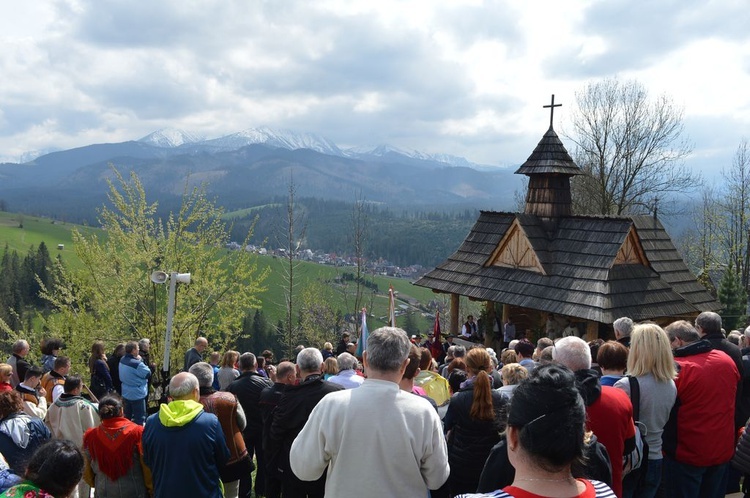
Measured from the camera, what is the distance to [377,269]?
160125 mm

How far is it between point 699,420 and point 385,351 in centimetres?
327

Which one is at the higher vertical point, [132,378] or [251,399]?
[251,399]

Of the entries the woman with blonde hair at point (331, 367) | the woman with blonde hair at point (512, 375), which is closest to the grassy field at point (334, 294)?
the woman with blonde hair at point (331, 367)

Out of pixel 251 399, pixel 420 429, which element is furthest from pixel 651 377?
pixel 251 399

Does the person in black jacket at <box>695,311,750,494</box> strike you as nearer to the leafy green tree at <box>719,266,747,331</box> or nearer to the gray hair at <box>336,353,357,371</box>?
the gray hair at <box>336,353,357,371</box>

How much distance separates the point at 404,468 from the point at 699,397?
3.04m

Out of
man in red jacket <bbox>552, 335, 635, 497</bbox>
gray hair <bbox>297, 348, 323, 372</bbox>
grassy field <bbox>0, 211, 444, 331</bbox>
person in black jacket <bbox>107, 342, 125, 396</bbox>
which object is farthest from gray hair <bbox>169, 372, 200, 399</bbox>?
grassy field <bbox>0, 211, 444, 331</bbox>

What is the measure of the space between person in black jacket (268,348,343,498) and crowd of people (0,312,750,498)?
0.01 meters

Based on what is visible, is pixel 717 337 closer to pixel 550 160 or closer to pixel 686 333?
pixel 686 333

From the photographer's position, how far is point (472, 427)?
4.63 metres

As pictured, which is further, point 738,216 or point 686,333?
point 738,216

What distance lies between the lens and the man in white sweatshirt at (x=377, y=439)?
3365mm

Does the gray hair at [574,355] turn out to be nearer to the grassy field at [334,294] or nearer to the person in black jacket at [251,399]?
the person in black jacket at [251,399]

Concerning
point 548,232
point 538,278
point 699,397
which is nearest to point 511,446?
point 699,397
